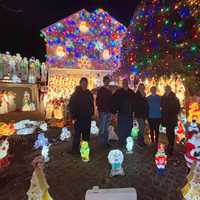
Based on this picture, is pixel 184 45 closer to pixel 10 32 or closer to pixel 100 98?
pixel 100 98

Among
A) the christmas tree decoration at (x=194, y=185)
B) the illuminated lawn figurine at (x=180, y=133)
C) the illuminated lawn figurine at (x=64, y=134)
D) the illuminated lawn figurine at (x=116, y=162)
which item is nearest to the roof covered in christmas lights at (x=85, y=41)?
the illuminated lawn figurine at (x=64, y=134)

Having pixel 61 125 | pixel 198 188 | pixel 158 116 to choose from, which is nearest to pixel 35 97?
pixel 61 125

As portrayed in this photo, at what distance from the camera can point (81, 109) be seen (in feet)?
18.4

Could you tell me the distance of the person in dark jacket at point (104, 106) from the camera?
605 centimetres

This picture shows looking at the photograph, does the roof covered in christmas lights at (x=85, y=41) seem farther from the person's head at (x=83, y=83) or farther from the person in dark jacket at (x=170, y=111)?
the person in dark jacket at (x=170, y=111)

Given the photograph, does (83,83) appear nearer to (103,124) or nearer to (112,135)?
(103,124)

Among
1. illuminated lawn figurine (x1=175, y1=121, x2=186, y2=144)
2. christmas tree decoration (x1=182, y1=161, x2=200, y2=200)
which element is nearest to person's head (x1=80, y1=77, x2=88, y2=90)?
illuminated lawn figurine (x1=175, y1=121, x2=186, y2=144)

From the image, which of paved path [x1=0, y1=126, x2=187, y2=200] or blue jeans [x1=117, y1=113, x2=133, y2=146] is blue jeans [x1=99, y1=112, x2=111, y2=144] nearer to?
blue jeans [x1=117, y1=113, x2=133, y2=146]

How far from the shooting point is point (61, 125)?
30.0 feet

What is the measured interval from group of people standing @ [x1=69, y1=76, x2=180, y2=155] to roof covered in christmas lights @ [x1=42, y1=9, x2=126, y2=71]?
6.65 meters

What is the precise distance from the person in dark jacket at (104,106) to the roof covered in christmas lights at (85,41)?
6.54 m

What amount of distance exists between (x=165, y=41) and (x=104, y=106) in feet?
14.5

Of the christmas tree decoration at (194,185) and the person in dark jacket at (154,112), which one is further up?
the person in dark jacket at (154,112)

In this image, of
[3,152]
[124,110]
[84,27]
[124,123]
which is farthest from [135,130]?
[84,27]
